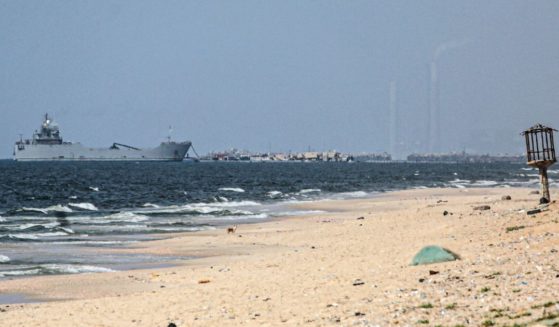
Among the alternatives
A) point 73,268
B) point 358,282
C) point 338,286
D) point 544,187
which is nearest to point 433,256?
point 358,282

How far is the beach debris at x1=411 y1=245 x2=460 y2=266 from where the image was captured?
17344 mm

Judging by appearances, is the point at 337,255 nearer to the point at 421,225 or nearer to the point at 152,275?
the point at 152,275

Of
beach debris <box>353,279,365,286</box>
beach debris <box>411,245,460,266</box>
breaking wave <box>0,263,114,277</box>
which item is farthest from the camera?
breaking wave <box>0,263,114,277</box>

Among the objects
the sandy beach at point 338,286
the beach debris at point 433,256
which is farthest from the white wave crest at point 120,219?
the beach debris at point 433,256

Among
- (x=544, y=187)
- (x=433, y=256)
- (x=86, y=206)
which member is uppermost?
(x=544, y=187)

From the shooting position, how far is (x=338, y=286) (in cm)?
1563

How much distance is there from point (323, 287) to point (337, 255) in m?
5.81

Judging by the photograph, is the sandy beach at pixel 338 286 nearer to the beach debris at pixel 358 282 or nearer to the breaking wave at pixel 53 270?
the beach debris at pixel 358 282

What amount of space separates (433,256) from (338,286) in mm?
2873

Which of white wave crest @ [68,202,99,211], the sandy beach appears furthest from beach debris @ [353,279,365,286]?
white wave crest @ [68,202,99,211]

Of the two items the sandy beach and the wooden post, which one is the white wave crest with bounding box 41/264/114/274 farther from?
the wooden post

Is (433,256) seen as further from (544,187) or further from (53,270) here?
(544,187)

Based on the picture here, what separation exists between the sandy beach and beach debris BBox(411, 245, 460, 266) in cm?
28

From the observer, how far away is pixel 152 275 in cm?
2031
